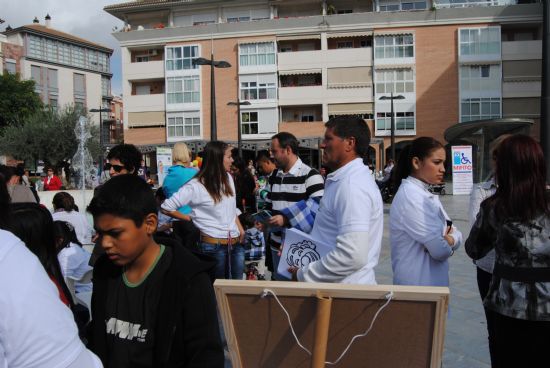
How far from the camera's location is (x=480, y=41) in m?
40.7

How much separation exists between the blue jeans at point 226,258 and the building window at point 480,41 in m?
40.6

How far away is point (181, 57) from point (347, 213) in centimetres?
4423

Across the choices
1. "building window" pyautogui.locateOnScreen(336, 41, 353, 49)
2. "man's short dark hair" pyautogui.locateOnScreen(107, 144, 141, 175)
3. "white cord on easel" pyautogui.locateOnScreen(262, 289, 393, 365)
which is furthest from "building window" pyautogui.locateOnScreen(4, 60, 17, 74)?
"white cord on easel" pyautogui.locateOnScreen(262, 289, 393, 365)

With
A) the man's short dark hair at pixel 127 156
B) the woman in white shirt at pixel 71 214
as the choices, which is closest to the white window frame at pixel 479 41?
the woman in white shirt at pixel 71 214

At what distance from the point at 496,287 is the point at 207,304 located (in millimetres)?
1626

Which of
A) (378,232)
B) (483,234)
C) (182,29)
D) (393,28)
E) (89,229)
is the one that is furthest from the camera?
(182,29)

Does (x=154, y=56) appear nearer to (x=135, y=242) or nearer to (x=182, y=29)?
(x=182, y=29)

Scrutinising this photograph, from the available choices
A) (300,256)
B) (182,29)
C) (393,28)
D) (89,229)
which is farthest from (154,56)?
(300,256)

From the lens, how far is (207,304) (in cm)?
193

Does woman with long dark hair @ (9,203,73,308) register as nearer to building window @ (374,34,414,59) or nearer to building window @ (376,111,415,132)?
building window @ (376,111,415,132)

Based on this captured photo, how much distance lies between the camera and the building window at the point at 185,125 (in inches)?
1756

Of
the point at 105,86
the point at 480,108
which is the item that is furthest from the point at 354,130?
the point at 105,86

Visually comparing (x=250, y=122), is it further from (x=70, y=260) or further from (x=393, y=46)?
(x=70, y=260)

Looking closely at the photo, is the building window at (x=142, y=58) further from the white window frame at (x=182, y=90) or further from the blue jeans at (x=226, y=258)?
the blue jeans at (x=226, y=258)
